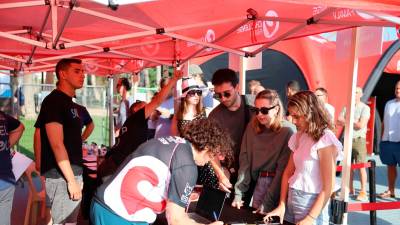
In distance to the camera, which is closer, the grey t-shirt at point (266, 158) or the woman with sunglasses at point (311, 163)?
the woman with sunglasses at point (311, 163)

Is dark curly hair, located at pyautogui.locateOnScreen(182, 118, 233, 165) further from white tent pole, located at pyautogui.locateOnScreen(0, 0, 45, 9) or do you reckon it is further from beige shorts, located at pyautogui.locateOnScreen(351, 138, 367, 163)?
beige shorts, located at pyautogui.locateOnScreen(351, 138, 367, 163)

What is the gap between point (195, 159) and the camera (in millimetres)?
2018

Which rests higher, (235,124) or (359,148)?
(235,124)

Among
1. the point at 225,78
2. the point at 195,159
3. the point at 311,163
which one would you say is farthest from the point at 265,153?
the point at 195,159

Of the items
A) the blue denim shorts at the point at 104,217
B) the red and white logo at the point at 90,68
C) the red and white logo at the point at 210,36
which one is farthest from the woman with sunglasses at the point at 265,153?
the red and white logo at the point at 90,68

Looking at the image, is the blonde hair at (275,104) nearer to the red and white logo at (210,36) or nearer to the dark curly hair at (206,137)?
the dark curly hair at (206,137)

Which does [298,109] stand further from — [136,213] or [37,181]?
[37,181]

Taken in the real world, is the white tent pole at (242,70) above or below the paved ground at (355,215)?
above

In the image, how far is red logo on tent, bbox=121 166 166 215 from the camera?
6.65 feet

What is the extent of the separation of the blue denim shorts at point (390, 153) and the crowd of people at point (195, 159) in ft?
12.8

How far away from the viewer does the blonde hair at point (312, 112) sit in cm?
248

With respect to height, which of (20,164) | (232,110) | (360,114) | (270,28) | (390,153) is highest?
(270,28)

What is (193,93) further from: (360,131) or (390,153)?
(390,153)

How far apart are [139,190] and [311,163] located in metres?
1.00
